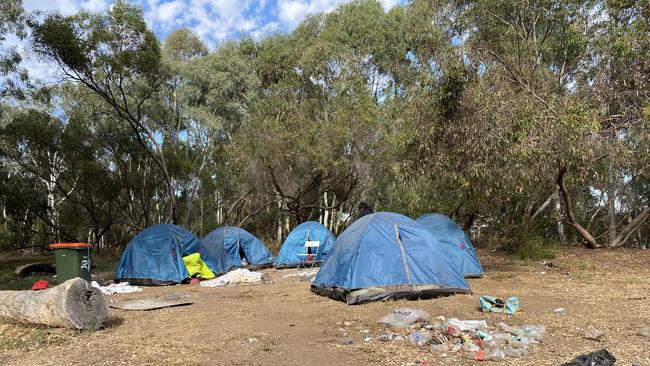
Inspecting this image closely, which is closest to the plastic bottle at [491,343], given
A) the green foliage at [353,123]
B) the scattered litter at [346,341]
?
the scattered litter at [346,341]

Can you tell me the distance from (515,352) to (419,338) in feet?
3.52

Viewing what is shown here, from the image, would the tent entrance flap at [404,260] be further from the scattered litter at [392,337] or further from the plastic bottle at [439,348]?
the plastic bottle at [439,348]

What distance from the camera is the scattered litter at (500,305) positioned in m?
7.62

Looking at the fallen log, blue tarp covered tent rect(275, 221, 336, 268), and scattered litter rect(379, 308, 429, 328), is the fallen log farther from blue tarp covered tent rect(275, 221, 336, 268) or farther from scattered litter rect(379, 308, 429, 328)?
blue tarp covered tent rect(275, 221, 336, 268)

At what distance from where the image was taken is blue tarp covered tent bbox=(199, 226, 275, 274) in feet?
50.2

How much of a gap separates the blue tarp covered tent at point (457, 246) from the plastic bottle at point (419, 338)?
5.72m

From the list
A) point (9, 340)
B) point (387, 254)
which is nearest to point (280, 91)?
point (387, 254)

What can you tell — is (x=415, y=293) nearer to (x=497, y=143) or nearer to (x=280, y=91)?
(x=497, y=143)

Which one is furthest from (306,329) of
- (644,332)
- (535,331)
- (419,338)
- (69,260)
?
(69,260)

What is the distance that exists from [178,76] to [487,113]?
22669 millimetres

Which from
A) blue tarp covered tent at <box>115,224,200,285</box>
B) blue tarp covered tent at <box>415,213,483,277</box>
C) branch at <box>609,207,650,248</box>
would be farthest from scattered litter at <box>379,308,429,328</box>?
branch at <box>609,207,650,248</box>

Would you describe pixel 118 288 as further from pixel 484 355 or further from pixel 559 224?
pixel 559 224

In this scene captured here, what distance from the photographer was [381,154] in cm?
2105

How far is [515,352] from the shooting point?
5574 millimetres
